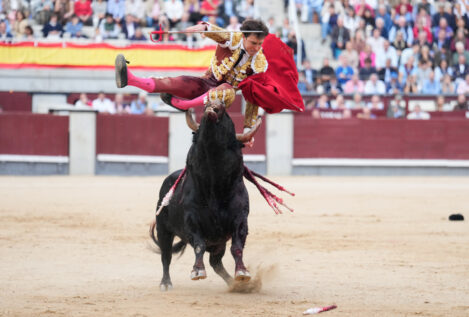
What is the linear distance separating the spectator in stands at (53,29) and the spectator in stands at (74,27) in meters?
0.17

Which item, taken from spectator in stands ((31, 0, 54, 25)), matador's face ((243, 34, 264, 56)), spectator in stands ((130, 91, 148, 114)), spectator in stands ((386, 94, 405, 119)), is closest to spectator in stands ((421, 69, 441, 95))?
spectator in stands ((386, 94, 405, 119))

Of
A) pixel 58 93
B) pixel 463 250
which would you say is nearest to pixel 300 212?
pixel 463 250

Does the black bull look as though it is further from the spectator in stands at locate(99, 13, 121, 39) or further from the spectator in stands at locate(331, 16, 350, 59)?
the spectator in stands at locate(331, 16, 350, 59)

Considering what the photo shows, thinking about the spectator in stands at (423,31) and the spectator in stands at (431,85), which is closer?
the spectator in stands at (431,85)

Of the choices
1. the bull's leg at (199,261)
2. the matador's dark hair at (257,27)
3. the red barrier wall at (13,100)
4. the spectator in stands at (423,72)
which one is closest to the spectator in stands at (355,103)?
the spectator in stands at (423,72)

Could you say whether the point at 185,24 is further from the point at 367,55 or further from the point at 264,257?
the point at 264,257

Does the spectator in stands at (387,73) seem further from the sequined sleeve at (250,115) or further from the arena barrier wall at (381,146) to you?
the sequined sleeve at (250,115)

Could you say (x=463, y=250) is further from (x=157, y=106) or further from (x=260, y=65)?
(x=157, y=106)

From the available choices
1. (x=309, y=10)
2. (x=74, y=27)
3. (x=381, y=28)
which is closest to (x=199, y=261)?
(x=74, y=27)

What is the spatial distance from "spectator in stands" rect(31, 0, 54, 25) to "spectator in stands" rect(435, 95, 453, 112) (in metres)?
7.66

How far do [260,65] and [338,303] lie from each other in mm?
1658

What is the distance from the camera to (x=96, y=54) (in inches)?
710

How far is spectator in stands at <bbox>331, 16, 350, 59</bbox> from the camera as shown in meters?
18.4

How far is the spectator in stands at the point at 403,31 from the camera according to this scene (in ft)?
60.5
